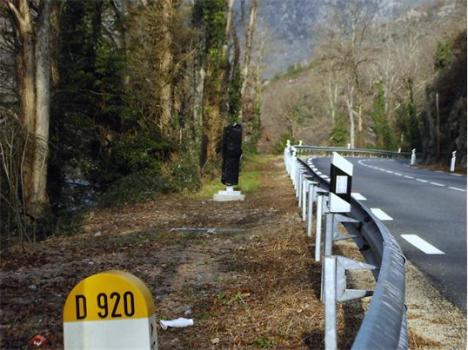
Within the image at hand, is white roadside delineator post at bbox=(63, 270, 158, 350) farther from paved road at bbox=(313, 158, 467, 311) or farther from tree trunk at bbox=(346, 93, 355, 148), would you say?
tree trunk at bbox=(346, 93, 355, 148)

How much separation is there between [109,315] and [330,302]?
1.53 m

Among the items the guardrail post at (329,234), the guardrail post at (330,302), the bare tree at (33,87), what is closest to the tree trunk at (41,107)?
the bare tree at (33,87)

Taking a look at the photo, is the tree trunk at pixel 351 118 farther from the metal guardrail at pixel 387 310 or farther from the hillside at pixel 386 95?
the metal guardrail at pixel 387 310

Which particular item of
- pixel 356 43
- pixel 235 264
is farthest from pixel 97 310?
pixel 356 43

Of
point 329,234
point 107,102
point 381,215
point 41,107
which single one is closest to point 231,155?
point 381,215

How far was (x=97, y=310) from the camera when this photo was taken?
222 centimetres

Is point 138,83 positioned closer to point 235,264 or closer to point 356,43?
point 235,264

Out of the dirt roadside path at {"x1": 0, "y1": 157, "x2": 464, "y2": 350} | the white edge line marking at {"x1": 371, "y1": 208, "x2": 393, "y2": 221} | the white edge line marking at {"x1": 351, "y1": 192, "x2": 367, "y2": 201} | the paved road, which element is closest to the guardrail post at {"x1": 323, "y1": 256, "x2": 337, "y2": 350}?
the dirt roadside path at {"x1": 0, "y1": 157, "x2": 464, "y2": 350}

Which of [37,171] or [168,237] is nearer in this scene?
[168,237]

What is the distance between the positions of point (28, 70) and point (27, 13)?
3.29ft

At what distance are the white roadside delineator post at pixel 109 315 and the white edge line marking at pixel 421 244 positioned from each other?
19.7 feet

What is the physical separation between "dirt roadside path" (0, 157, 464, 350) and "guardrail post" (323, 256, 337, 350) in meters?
0.80

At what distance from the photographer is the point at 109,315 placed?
221 cm

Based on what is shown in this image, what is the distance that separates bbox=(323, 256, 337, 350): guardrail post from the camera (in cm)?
301
